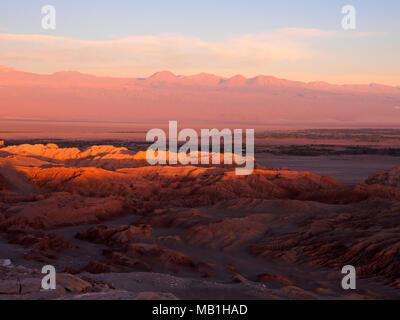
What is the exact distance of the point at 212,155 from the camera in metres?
33.7

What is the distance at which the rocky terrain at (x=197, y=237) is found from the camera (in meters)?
8.91

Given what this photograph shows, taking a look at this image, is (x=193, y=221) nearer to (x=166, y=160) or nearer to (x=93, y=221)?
(x=93, y=221)

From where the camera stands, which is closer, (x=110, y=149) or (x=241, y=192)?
(x=241, y=192)

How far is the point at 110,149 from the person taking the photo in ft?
123

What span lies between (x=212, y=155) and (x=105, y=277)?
81.5 feet

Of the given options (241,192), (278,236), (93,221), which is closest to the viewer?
(278,236)

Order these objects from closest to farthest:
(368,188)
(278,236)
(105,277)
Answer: (105,277) < (278,236) < (368,188)

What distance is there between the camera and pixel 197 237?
52.0 feet

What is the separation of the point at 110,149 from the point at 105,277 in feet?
95.5

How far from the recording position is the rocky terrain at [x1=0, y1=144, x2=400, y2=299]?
8906 millimetres
